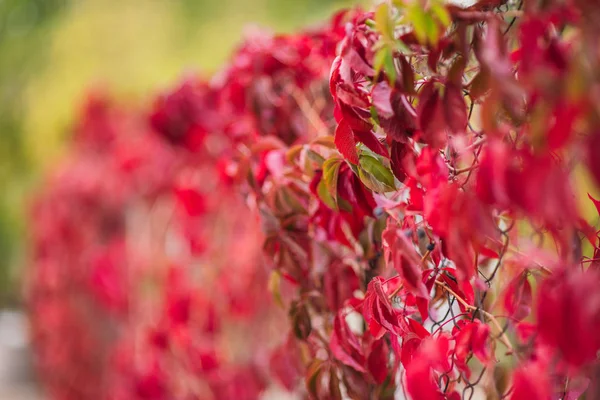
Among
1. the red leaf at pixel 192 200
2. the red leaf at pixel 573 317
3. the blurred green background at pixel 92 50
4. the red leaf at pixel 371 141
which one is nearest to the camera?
the red leaf at pixel 573 317

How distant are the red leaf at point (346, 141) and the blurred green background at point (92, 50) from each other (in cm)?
150

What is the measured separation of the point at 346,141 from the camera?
2.29ft

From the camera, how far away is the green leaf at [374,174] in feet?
2.31

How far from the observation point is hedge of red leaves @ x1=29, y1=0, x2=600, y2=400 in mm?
463

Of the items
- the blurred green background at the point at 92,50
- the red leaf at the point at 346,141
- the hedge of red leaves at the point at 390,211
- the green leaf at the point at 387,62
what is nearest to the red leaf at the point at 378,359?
the hedge of red leaves at the point at 390,211

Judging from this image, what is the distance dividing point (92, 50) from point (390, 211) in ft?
9.88

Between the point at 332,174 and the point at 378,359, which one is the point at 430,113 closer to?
the point at 332,174

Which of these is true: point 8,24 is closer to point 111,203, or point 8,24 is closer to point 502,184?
point 111,203

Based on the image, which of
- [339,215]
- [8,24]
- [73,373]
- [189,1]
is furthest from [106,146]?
[339,215]

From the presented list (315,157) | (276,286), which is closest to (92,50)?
(276,286)

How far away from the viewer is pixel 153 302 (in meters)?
2.39

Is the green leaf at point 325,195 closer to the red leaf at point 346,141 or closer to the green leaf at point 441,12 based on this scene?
the red leaf at point 346,141

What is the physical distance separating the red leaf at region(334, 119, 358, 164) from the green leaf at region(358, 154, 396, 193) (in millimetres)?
15

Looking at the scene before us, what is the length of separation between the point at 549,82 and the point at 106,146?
3194 millimetres
